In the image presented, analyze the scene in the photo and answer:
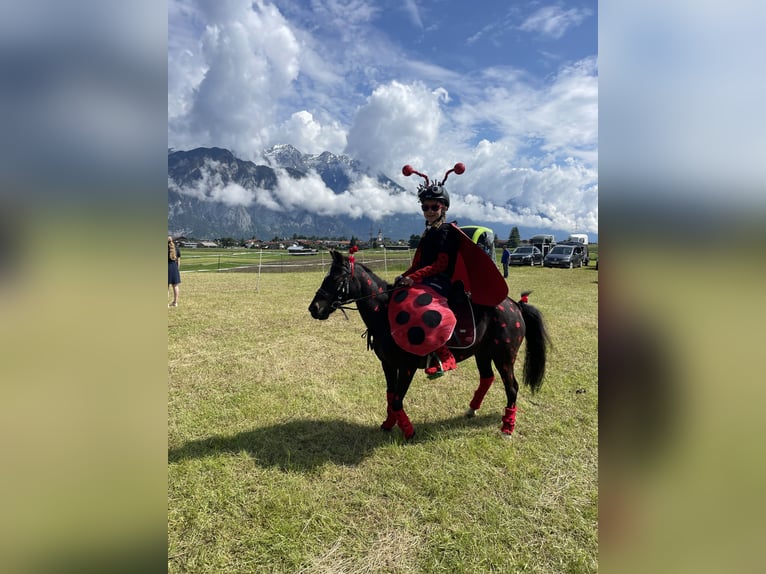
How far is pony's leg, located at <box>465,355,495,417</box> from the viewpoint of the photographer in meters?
4.53

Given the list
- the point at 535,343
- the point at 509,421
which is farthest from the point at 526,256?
the point at 509,421

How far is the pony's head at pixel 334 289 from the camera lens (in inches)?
152

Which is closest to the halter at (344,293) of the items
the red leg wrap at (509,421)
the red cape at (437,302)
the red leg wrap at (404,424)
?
the red cape at (437,302)

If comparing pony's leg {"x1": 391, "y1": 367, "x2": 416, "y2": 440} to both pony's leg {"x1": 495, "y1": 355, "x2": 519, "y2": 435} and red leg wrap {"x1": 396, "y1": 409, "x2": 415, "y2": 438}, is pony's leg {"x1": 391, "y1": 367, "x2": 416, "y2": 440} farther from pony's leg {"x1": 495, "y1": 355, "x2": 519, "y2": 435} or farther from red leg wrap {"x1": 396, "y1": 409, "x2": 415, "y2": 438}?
pony's leg {"x1": 495, "y1": 355, "x2": 519, "y2": 435}

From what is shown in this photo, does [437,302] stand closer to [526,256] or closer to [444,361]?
[444,361]

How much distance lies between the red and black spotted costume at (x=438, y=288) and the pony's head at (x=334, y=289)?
0.56 m

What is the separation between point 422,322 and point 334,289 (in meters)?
1.06

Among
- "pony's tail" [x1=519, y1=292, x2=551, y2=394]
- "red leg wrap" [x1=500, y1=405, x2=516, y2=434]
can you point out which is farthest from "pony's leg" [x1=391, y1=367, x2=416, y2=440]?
"pony's tail" [x1=519, y1=292, x2=551, y2=394]

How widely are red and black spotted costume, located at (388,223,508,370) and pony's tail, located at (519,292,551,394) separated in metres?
0.92

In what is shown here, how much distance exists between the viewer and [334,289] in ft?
12.8
